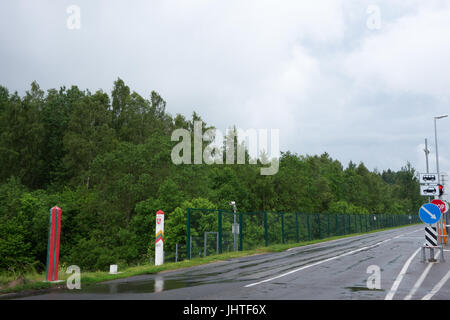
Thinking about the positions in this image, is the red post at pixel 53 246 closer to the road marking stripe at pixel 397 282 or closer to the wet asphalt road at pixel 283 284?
the wet asphalt road at pixel 283 284

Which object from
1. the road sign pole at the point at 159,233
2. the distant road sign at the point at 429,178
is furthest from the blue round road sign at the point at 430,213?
the road sign pole at the point at 159,233

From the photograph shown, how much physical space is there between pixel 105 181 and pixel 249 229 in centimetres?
2032

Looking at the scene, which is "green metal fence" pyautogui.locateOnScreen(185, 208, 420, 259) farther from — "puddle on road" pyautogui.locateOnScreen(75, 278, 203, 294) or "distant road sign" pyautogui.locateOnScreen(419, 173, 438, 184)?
"distant road sign" pyautogui.locateOnScreen(419, 173, 438, 184)

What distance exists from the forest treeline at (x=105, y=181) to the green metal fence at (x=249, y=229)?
318cm

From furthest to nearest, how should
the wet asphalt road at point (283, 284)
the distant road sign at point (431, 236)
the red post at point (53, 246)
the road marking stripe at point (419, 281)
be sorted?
the distant road sign at point (431, 236), the red post at point (53, 246), the wet asphalt road at point (283, 284), the road marking stripe at point (419, 281)

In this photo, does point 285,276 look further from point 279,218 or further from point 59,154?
point 59,154

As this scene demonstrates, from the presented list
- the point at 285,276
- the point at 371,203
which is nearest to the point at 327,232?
the point at 285,276

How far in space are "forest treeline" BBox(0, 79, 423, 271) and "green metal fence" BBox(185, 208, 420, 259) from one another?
10.4 feet

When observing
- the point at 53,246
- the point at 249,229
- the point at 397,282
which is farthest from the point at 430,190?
the point at 53,246

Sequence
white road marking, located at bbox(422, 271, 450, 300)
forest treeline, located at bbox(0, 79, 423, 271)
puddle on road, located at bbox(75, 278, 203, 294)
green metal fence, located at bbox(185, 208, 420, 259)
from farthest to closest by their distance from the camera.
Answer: forest treeline, located at bbox(0, 79, 423, 271) < green metal fence, located at bbox(185, 208, 420, 259) < puddle on road, located at bbox(75, 278, 203, 294) < white road marking, located at bbox(422, 271, 450, 300)

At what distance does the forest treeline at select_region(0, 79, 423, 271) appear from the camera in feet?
124

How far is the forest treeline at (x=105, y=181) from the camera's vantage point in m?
37.9

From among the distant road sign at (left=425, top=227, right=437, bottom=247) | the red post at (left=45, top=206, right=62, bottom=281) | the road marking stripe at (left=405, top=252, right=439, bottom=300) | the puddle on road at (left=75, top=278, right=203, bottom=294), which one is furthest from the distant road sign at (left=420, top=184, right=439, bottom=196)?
the red post at (left=45, top=206, right=62, bottom=281)
